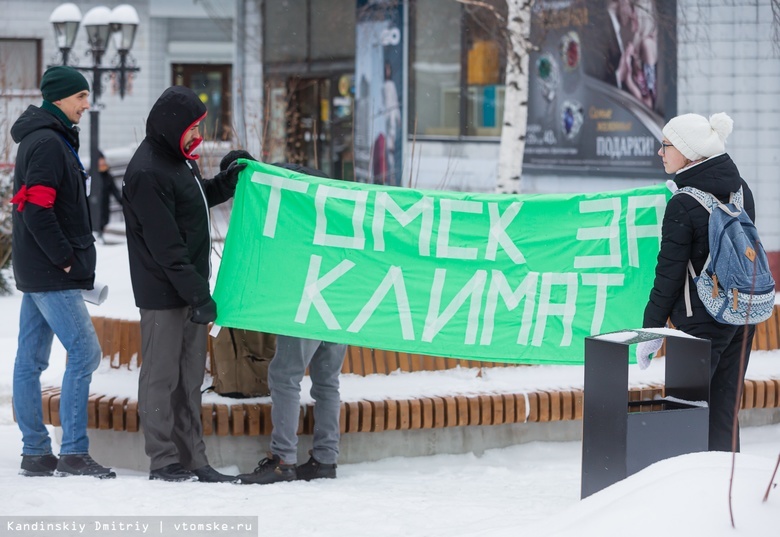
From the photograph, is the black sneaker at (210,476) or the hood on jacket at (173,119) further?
the black sneaker at (210,476)

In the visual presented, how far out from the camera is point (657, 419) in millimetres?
4391

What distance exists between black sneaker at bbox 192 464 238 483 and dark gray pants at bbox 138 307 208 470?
3 centimetres

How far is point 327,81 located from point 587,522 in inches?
760

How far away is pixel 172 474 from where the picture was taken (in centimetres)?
567

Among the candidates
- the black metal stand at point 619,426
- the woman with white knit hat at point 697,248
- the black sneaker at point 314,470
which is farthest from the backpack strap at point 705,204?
the black sneaker at point 314,470

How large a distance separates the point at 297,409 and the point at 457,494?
89 centimetres

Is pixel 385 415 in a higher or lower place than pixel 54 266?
lower

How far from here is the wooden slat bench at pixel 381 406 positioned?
600 centimetres

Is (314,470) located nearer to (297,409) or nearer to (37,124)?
→ (297,409)

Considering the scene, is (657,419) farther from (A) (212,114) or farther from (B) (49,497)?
(A) (212,114)

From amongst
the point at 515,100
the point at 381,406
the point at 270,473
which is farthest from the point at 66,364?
the point at 515,100

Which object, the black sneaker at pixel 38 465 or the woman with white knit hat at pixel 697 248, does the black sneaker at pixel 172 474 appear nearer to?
the black sneaker at pixel 38 465

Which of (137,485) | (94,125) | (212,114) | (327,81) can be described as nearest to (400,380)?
(137,485)

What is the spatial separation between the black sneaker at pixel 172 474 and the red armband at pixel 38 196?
1.36m
